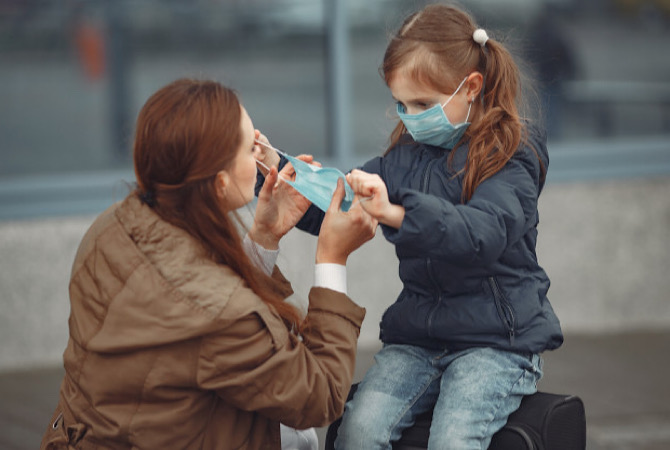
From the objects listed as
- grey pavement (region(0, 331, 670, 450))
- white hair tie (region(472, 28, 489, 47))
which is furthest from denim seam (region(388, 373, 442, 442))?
grey pavement (region(0, 331, 670, 450))

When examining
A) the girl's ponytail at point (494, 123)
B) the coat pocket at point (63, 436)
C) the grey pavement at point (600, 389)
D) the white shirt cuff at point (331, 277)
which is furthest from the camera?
the grey pavement at point (600, 389)

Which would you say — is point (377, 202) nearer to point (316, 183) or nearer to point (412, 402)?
point (316, 183)

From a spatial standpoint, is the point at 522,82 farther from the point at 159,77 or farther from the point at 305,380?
the point at 159,77

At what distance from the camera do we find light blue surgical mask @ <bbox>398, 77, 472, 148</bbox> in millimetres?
2543

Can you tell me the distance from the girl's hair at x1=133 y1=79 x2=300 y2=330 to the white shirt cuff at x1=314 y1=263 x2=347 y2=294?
141 millimetres

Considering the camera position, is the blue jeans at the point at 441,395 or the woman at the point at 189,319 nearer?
the woman at the point at 189,319

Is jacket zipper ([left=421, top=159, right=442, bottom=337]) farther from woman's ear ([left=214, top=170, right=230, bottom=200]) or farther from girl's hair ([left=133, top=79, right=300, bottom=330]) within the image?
woman's ear ([left=214, top=170, right=230, bottom=200])

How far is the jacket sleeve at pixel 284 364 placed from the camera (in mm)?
2150

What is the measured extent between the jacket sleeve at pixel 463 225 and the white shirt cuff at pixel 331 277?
0.50 ft

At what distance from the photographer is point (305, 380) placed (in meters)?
2.20

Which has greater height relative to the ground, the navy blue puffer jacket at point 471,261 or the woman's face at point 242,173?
the woman's face at point 242,173

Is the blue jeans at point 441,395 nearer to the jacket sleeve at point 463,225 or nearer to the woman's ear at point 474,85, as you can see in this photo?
the jacket sleeve at point 463,225

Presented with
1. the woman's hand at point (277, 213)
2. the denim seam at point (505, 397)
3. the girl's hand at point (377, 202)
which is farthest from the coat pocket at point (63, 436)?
the denim seam at point (505, 397)

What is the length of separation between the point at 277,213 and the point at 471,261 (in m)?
0.64
